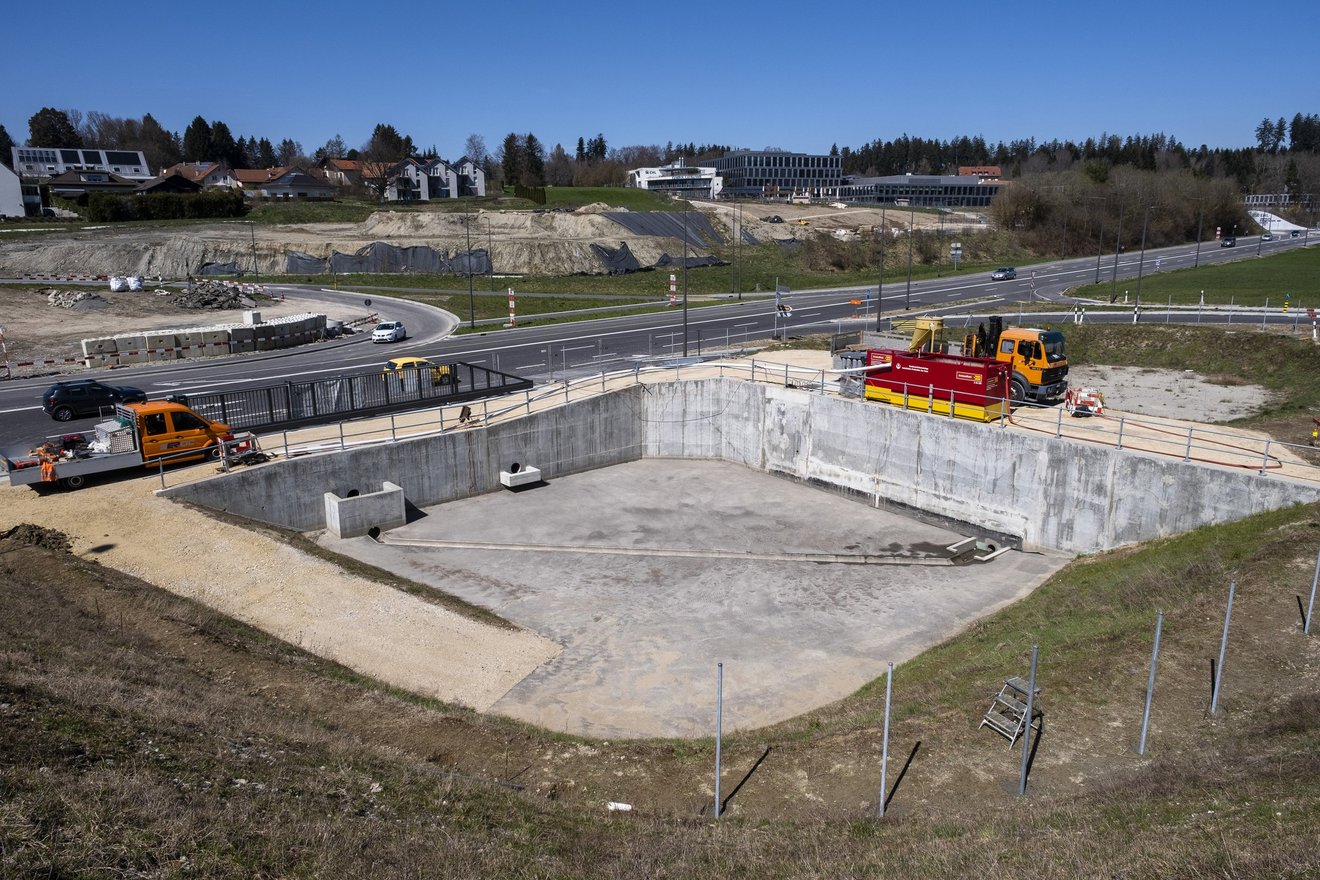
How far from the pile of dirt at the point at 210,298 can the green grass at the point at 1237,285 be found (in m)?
60.0

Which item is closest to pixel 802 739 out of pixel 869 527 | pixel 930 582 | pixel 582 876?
pixel 582 876

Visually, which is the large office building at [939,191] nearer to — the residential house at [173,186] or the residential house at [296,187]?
the residential house at [296,187]

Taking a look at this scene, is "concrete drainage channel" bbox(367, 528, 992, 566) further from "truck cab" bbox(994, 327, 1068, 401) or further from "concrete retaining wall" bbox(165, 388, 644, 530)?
"truck cab" bbox(994, 327, 1068, 401)

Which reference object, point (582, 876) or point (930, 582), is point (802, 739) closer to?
point (582, 876)

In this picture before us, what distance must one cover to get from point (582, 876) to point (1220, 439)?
24.5 metres

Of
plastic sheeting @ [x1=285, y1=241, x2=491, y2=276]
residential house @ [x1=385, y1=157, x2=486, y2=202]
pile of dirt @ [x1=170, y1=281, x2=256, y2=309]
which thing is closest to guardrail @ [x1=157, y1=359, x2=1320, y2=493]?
pile of dirt @ [x1=170, y1=281, x2=256, y2=309]

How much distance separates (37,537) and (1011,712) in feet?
67.8

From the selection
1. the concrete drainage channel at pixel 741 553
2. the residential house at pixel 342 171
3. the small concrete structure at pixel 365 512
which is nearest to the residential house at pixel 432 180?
the residential house at pixel 342 171

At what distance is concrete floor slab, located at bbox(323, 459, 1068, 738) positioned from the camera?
59.0 ft

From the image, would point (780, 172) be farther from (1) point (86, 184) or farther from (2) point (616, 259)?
(1) point (86, 184)

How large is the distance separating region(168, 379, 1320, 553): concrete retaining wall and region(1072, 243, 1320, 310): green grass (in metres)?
34.6

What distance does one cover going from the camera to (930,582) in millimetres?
24172

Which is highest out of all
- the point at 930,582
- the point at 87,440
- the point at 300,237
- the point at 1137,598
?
the point at 300,237

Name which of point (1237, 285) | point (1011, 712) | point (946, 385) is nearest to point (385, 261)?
point (946, 385)
